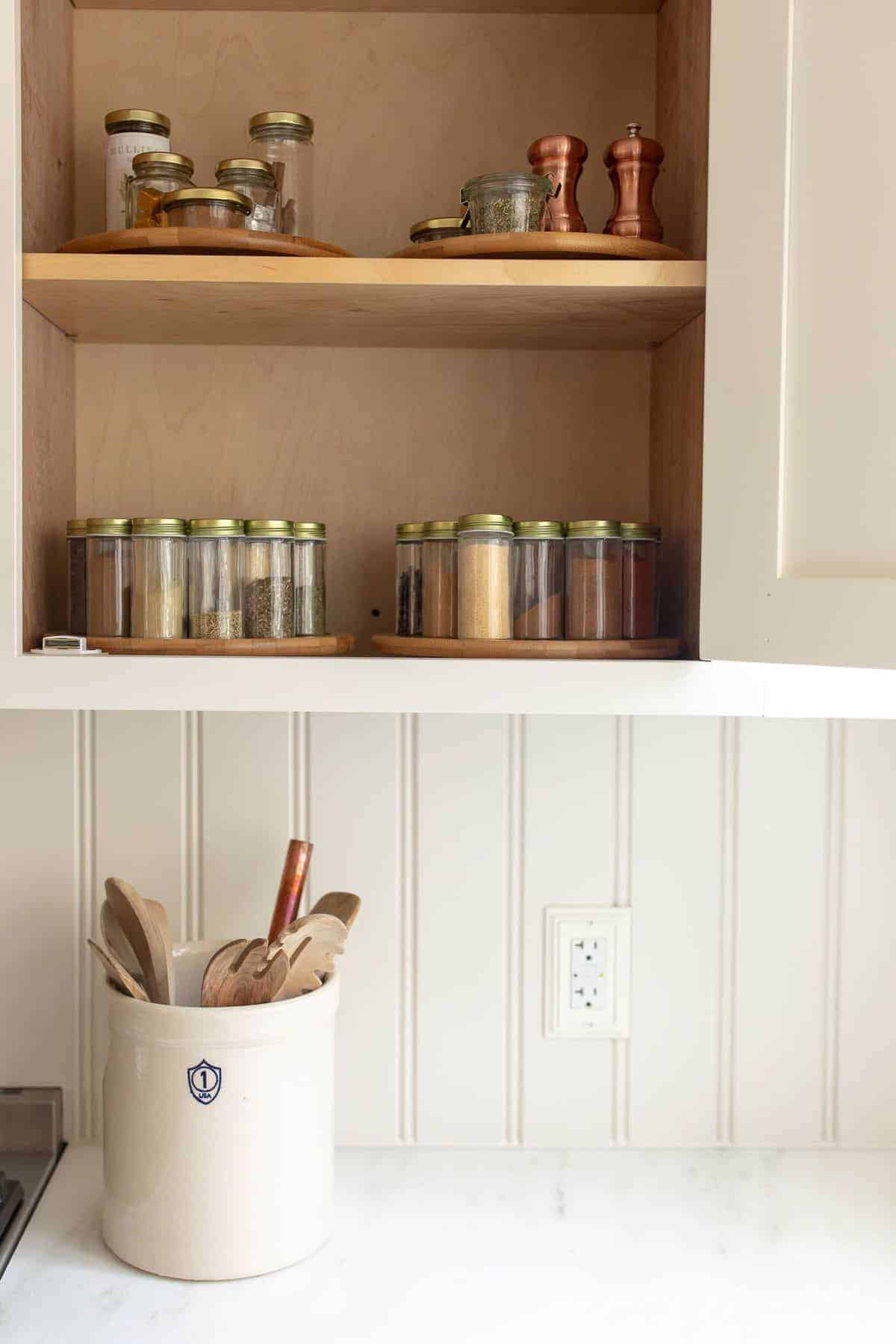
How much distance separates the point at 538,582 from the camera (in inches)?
41.1

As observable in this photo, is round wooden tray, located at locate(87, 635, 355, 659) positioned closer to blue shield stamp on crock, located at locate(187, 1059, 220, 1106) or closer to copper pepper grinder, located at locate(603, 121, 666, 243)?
blue shield stamp on crock, located at locate(187, 1059, 220, 1106)

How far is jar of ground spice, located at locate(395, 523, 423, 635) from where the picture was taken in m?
1.09

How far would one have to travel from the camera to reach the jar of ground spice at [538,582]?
3.41 ft

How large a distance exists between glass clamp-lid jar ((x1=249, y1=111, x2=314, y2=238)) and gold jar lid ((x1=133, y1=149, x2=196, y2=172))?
10cm

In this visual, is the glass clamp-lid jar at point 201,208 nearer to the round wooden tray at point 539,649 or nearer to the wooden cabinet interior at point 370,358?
the wooden cabinet interior at point 370,358

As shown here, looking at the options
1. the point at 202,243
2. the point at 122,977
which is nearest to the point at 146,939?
the point at 122,977

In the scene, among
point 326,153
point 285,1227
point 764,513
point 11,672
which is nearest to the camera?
point 764,513

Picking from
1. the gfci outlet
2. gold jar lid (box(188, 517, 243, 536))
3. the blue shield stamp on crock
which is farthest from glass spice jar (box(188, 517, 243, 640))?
the gfci outlet

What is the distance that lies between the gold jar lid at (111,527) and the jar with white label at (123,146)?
0.28 m

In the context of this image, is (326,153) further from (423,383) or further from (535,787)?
(535,787)

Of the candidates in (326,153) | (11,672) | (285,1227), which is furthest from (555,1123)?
(326,153)

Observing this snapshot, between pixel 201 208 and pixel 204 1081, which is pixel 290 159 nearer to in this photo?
pixel 201 208

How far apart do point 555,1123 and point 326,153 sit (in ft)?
3.60

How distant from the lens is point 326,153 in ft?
4.12
